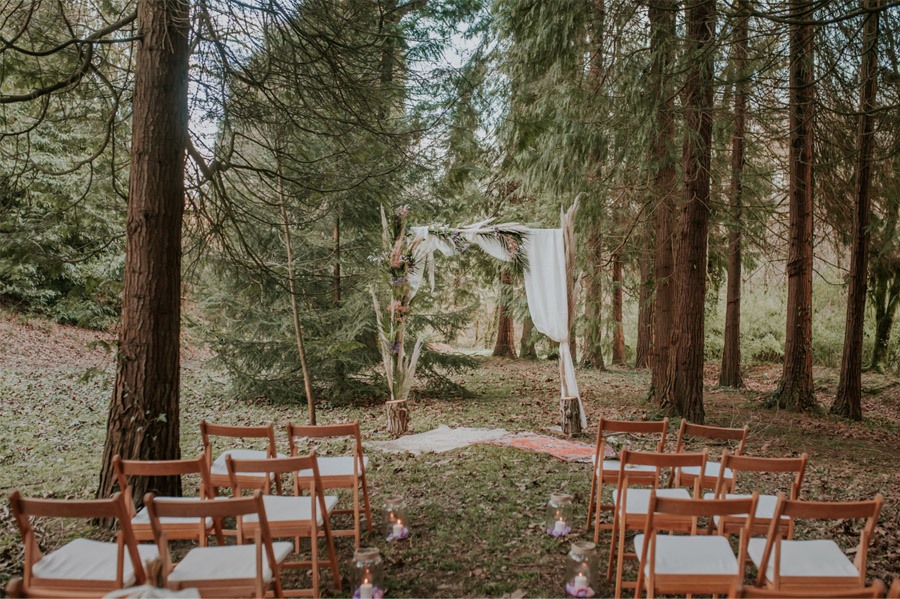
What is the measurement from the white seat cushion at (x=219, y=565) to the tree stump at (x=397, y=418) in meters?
5.47

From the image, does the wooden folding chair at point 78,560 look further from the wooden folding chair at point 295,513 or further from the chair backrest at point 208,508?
the wooden folding chair at point 295,513

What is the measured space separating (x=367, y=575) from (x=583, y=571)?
1.27 m

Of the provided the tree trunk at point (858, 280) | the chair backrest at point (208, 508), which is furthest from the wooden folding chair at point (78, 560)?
the tree trunk at point (858, 280)

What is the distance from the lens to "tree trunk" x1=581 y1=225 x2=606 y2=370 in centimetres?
1312

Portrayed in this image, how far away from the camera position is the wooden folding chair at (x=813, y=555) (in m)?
2.71

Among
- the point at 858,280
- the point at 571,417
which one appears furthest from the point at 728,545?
the point at 858,280

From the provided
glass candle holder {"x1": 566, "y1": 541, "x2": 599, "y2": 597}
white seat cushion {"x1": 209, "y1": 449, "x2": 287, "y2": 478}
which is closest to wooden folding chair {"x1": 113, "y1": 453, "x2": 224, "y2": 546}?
white seat cushion {"x1": 209, "y1": 449, "x2": 287, "y2": 478}

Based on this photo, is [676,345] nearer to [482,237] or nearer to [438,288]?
[482,237]

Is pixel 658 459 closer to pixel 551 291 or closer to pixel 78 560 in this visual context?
pixel 78 560

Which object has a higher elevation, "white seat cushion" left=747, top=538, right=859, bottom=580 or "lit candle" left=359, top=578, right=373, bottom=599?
"white seat cushion" left=747, top=538, right=859, bottom=580

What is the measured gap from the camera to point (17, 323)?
50.4 feet

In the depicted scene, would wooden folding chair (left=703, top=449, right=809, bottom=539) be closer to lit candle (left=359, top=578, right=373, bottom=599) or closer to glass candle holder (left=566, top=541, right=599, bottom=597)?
glass candle holder (left=566, top=541, right=599, bottom=597)

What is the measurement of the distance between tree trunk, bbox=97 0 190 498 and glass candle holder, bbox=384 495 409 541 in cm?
175

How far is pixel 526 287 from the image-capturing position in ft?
29.2
